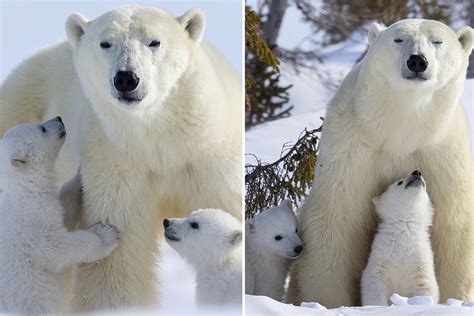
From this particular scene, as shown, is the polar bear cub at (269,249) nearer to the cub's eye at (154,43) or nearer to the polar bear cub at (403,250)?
the polar bear cub at (403,250)

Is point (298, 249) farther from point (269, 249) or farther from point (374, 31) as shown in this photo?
point (374, 31)

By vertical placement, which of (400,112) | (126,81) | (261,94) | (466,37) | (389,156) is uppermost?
(261,94)

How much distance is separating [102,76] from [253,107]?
222 inches

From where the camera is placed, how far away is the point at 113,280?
4758 mm

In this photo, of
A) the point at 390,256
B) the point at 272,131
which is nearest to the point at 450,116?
the point at 390,256

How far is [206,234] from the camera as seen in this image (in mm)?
4684

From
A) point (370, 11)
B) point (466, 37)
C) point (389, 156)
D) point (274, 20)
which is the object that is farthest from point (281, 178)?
point (370, 11)

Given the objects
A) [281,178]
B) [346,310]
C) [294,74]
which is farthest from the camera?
[294,74]

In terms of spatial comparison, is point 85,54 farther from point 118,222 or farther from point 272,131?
point 272,131

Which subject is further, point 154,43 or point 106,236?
point 106,236

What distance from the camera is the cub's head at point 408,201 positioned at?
205 inches

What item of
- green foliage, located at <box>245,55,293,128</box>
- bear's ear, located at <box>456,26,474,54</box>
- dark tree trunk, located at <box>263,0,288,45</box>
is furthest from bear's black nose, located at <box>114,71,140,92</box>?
dark tree trunk, located at <box>263,0,288,45</box>

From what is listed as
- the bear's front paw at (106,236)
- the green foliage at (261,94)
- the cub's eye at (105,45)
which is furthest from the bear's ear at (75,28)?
the green foliage at (261,94)

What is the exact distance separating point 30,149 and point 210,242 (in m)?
0.81
